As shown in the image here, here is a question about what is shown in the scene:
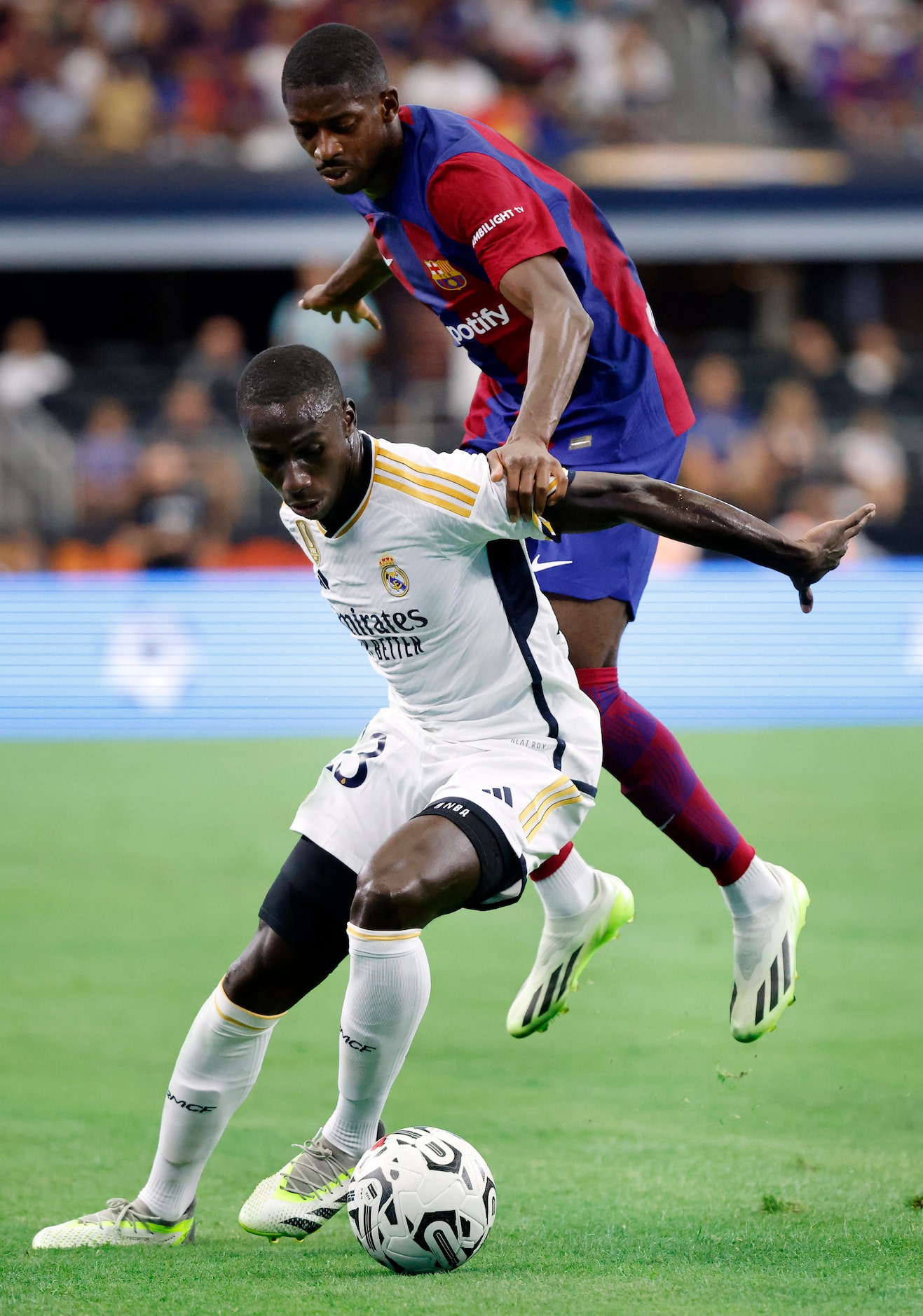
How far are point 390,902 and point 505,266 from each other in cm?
175

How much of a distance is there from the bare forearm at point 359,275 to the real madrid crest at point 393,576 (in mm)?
1646

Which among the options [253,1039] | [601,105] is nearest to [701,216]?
[601,105]

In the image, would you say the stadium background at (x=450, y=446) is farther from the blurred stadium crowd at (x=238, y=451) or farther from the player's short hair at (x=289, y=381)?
the player's short hair at (x=289, y=381)

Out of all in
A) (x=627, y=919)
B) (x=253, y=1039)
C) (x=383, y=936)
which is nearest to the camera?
(x=383, y=936)

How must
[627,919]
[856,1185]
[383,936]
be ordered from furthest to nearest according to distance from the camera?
[627,919], [856,1185], [383,936]

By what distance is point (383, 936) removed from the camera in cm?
404

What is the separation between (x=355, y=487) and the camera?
4.34 metres

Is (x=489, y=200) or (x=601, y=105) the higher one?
(x=489, y=200)

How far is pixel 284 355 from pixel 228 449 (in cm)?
1095

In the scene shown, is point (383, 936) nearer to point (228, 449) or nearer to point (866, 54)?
point (228, 449)

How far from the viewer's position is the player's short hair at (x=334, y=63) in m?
4.56

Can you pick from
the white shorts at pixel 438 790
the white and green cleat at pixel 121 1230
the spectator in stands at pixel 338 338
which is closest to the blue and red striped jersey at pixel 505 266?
the white shorts at pixel 438 790

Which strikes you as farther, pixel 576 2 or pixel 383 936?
pixel 576 2

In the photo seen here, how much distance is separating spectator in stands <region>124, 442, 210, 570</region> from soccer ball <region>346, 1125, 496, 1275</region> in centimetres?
1116
